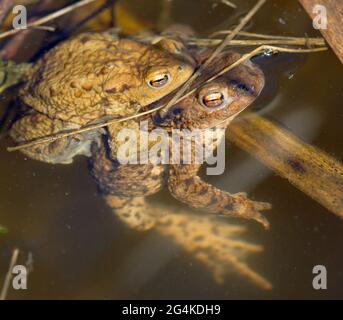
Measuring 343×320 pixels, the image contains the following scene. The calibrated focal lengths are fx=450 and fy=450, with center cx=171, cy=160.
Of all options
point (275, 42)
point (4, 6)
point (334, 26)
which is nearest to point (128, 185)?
point (275, 42)

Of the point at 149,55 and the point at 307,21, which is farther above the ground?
the point at 307,21

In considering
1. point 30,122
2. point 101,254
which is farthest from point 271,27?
point 101,254

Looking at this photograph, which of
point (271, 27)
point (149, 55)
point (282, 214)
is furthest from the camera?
point (271, 27)

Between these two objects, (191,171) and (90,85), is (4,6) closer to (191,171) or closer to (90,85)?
(90,85)

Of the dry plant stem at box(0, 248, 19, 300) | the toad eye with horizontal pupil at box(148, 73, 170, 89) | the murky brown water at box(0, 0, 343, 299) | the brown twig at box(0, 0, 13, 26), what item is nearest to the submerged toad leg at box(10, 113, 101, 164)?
the murky brown water at box(0, 0, 343, 299)

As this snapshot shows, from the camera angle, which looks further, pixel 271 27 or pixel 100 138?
pixel 271 27

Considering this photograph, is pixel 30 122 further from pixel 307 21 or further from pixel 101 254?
pixel 307 21
